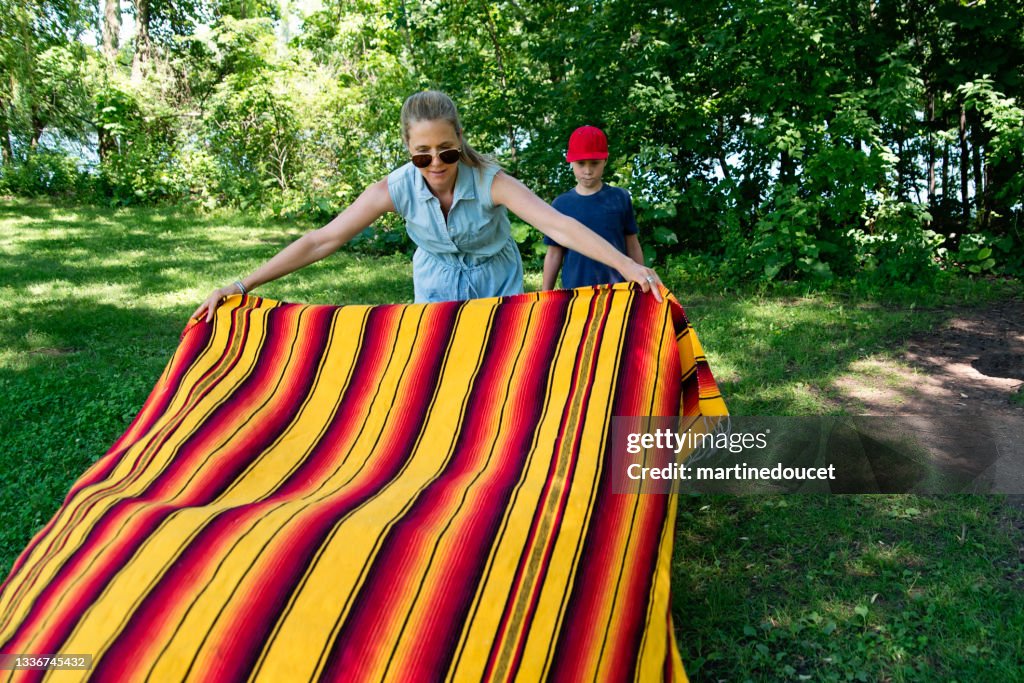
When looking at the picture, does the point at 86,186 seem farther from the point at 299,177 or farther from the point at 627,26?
the point at 627,26

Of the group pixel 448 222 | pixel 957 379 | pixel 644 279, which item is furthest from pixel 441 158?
pixel 957 379

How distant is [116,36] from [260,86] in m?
5.80

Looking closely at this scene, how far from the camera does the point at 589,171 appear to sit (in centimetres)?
477

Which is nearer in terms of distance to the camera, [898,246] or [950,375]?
[950,375]

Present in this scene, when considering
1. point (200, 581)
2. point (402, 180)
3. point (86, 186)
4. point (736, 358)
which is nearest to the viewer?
point (200, 581)

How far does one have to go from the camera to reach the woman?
10.6 ft

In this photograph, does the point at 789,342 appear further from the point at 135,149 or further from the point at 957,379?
the point at 135,149

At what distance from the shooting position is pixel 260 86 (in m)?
13.4

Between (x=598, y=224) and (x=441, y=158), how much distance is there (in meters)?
1.55

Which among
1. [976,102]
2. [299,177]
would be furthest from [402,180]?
[299,177]

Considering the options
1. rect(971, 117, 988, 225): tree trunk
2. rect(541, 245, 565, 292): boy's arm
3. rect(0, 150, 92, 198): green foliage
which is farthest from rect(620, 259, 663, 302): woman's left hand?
rect(0, 150, 92, 198): green foliage

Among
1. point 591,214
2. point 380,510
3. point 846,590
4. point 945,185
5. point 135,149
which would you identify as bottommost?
point 846,590

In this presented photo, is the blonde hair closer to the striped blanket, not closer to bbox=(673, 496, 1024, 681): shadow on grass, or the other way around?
the striped blanket

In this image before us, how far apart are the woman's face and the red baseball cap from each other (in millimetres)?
1449
